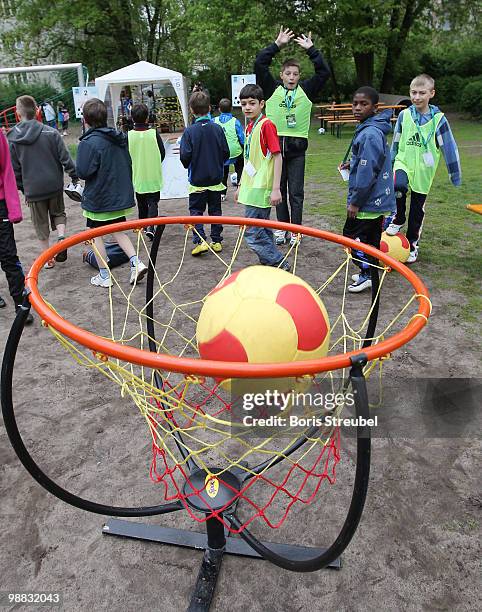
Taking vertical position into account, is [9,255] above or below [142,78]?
below

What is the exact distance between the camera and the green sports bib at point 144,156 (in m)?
6.27

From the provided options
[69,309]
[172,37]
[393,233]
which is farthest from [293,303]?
[172,37]

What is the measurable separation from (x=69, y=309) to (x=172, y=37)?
91.9ft

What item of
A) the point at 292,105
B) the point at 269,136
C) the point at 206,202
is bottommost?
the point at 206,202

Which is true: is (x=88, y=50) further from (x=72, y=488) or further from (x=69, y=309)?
(x=72, y=488)

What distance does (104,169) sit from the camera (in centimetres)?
507

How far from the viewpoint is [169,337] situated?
4355 mm

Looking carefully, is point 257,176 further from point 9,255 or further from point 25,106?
point 25,106

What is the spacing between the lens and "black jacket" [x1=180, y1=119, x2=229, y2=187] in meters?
5.82

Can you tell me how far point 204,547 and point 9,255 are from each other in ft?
10.7

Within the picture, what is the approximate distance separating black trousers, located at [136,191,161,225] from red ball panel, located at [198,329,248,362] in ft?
15.2

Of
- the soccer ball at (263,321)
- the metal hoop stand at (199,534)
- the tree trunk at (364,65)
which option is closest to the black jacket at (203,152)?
the metal hoop stand at (199,534)

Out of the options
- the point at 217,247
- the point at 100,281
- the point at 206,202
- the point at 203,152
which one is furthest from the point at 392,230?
the point at 100,281

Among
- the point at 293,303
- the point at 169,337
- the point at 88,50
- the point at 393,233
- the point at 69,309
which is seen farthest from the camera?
the point at 88,50
